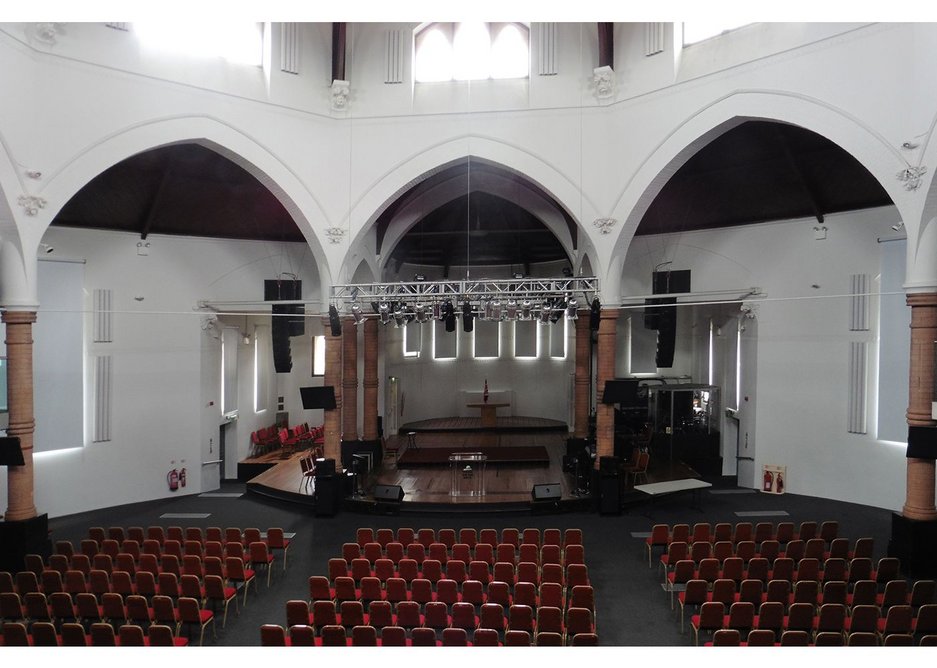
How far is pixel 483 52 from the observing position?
14.6m

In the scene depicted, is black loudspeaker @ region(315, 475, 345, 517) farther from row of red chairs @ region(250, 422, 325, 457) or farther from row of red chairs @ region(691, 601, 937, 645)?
row of red chairs @ region(691, 601, 937, 645)

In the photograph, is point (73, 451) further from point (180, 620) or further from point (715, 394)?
point (715, 394)

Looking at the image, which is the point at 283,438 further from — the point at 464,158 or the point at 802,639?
the point at 802,639

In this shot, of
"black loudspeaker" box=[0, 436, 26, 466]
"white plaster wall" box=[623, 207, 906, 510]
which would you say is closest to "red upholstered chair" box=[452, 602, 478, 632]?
"black loudspeaker" box=[0, 436, 26, 466]

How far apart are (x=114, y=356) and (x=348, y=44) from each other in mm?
9758

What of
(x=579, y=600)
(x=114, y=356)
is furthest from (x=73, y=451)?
(x=579, y=600)

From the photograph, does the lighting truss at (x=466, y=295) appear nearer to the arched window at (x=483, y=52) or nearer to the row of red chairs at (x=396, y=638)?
the arched window at (x=483, y=52)

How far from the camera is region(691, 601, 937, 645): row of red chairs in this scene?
7402 millimetres

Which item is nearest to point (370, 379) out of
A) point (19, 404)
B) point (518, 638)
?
point (19, 404)

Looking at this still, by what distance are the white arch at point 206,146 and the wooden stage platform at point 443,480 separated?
518cm

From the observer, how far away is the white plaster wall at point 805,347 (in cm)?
1488

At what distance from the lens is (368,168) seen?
14516 mm

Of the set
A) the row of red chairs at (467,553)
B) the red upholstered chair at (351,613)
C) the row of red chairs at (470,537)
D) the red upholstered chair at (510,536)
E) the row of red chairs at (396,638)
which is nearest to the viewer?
the row of red chairs at (396,638)

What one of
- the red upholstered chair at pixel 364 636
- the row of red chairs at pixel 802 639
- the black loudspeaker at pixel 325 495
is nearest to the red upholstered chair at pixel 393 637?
the red upholstered chair at pixel 364 636
